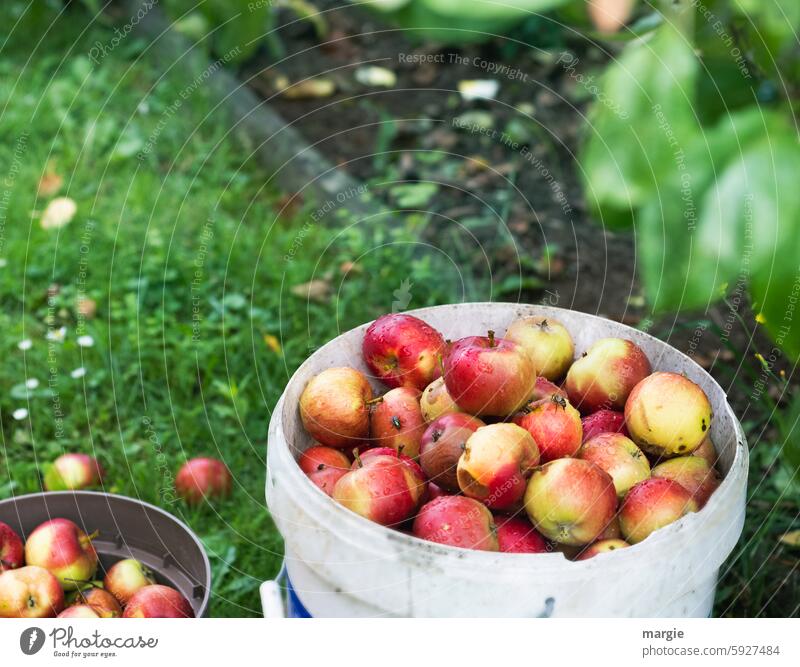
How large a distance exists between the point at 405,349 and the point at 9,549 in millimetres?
650

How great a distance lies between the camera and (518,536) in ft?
3.56

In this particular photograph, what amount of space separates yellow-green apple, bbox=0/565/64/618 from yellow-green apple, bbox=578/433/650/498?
0.75 metres

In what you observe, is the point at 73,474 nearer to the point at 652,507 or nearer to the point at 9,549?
the point at 9,549

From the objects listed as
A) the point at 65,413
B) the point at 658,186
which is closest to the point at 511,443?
the point at 658,186

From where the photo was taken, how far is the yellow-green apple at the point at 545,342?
1305mm

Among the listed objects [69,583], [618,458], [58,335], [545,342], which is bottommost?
[69,583]

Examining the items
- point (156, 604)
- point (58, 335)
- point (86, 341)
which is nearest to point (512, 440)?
point (156, 604)

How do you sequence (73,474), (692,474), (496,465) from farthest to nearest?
1. (73,474)
2. (692,474)
3. (496,465)

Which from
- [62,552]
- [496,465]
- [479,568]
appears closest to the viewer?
[479,568]

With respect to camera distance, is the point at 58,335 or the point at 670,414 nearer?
the point at 670,414

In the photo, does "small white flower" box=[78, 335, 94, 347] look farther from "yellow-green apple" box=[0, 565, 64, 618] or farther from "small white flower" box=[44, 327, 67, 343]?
"yellow-green apple" box=[0, 565, 64, 618]

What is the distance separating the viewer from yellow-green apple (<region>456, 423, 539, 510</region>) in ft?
3.51

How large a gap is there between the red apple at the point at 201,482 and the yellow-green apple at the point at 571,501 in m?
0.81

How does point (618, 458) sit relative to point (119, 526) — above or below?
above
